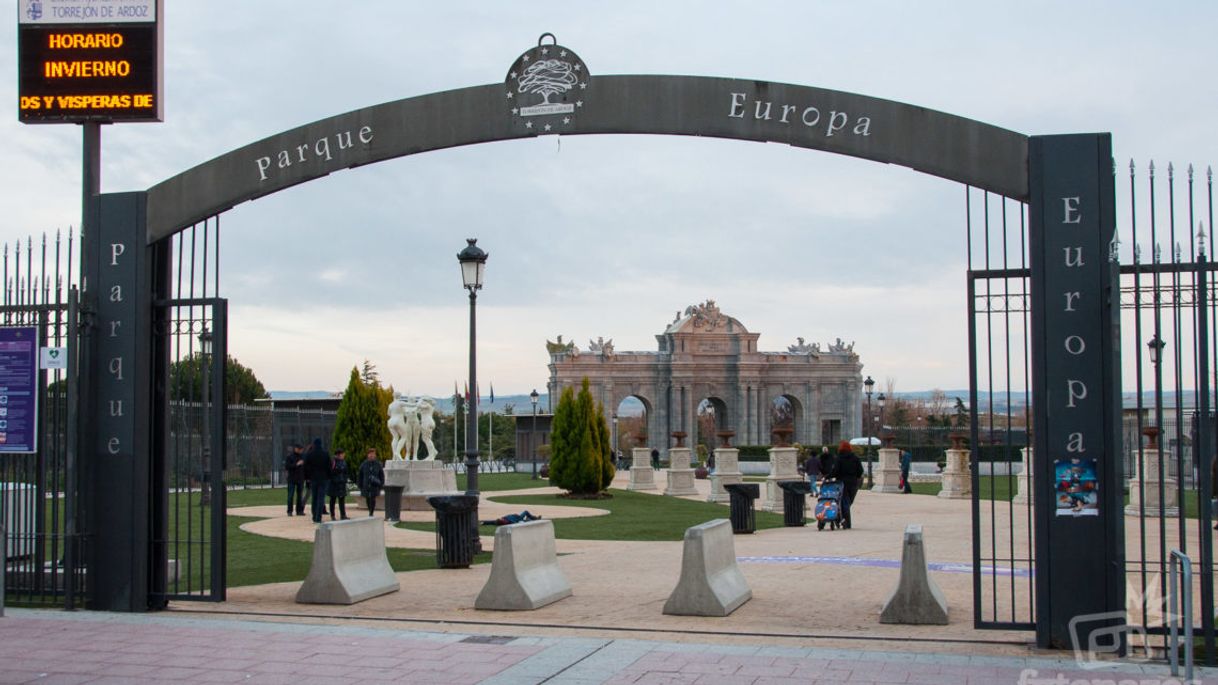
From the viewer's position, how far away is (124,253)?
11352 mm

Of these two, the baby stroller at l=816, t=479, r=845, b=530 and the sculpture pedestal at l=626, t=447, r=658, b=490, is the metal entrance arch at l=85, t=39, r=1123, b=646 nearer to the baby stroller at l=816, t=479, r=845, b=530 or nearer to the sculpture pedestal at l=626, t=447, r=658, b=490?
the baby stroller at l=816, t=479, r=845, b=530

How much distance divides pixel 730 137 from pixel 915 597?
428 centimetres

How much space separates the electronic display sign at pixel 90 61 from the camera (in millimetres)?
11352

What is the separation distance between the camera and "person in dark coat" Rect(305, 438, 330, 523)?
74.7 feet

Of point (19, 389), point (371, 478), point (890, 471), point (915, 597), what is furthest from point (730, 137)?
point (890, 471)

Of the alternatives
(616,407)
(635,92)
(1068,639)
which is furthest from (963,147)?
(616,407)

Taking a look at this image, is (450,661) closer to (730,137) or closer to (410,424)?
(730,137)

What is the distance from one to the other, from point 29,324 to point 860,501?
25281 mm

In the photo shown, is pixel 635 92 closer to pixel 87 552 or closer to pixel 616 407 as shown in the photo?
pixel 87 552

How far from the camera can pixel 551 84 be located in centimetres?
1042

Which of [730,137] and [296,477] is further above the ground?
[730,137]

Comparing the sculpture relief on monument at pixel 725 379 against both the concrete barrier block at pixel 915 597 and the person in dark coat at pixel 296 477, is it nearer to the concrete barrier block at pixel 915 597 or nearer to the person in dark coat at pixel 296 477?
the person in dark coat at pixel 296 477

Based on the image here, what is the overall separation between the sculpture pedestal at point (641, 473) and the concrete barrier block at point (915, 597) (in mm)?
31483

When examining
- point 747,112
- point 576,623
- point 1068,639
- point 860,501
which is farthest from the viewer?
point 860,501
